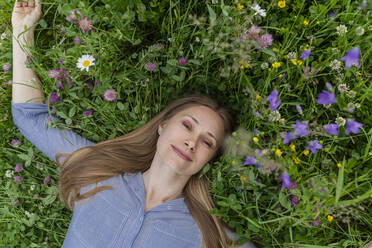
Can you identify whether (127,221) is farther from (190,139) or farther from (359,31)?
(359,31)

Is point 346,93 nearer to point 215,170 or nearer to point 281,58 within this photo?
point 281,58

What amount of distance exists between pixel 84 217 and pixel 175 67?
135 cm

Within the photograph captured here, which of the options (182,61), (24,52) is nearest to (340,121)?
(182,61)

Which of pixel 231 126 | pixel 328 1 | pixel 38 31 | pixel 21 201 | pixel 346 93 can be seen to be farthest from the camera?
pixel 21 201

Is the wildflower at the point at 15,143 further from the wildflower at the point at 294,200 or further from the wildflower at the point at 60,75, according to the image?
the wildflower at the point at 294,200

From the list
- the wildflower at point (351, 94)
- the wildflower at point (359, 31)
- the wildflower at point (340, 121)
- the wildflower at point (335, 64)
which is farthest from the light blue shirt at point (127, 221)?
the wildflower at point (359, 31)

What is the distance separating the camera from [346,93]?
75.1 inches

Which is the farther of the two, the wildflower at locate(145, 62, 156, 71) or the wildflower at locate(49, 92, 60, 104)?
the wildflower at locate(49, 92, 60, 104)

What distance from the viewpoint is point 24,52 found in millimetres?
2322

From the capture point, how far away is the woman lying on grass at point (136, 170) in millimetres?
1924

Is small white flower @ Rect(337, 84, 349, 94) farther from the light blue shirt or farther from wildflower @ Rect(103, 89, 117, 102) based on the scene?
wildflower @ Rect(103, 89, 117, 102)

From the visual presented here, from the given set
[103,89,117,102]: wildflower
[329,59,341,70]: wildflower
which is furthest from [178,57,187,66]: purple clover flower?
[329,59,341,70]: wildflower

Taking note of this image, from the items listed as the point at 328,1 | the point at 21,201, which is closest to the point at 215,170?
the point at 328,1

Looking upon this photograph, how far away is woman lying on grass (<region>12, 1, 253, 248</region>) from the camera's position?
1.92 metres
